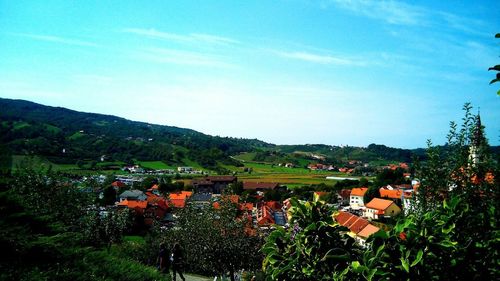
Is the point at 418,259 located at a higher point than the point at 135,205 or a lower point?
higher

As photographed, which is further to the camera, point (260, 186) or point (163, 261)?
point (260, 186)

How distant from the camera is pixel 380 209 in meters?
77.2

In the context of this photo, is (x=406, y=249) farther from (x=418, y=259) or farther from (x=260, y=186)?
(x=260, y=186)

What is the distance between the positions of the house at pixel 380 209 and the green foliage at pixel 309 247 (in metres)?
73.4

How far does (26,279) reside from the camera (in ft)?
21.0

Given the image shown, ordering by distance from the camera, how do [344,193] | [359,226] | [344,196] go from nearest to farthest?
[359,226] < [344,196] < [344,193]

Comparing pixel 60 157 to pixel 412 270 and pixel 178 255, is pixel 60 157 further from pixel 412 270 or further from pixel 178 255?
pixel 412 270

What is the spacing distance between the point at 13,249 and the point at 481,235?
346 inches

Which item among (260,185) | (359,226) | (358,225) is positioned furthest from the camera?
(260,185)

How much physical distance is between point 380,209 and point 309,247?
7791 cm

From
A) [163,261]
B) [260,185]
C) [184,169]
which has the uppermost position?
[163,261]

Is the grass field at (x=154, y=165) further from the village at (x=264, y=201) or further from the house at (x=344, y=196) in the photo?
the house at (x=344, y=196)

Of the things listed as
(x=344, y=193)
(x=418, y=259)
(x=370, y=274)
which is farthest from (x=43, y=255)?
(x=344, y=193)

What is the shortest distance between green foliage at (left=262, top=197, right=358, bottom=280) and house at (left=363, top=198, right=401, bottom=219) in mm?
73377
